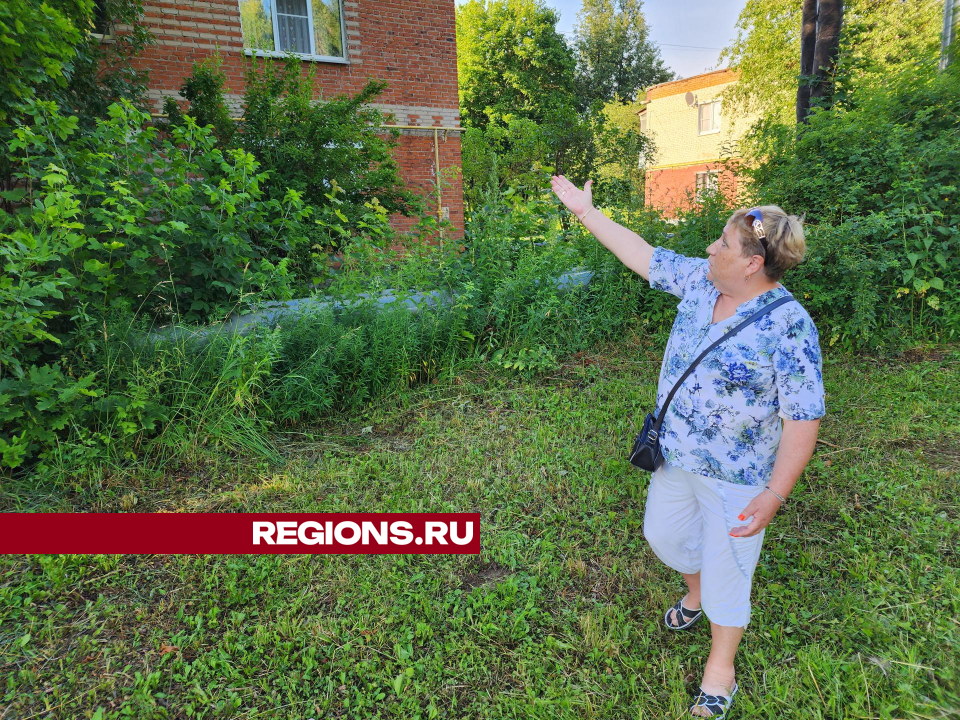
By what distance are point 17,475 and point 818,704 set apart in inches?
168

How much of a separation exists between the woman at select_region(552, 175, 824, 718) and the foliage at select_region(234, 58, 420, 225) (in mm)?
4600

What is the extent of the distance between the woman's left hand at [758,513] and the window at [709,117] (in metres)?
33.6

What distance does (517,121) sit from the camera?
68.3ft

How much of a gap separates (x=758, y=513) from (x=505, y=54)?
32.5m

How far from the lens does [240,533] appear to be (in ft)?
11.1

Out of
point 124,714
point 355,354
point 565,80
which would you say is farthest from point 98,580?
point 565,80

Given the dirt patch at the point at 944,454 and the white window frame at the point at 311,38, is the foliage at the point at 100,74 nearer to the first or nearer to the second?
the white window frame at the point at 311,38

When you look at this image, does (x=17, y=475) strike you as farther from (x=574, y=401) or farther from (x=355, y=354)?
(x=574, y=401)

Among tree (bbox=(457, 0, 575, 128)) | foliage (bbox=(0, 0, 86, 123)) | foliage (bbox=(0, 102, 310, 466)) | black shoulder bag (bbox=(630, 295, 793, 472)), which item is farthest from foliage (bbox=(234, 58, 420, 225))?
tree (bbox=(457, 0, 575, 128))

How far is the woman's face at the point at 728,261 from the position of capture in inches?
85.0

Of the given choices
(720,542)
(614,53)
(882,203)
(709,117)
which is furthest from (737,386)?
(614,53)

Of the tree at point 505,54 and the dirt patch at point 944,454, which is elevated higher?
the tree at point 505,54

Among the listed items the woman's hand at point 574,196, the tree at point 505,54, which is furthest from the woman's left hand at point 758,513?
the tree at point 505,54

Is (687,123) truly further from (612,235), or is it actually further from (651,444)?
(651,444)
